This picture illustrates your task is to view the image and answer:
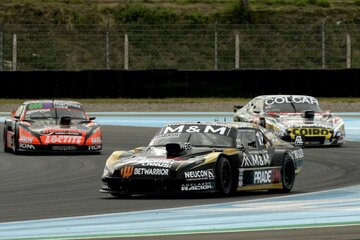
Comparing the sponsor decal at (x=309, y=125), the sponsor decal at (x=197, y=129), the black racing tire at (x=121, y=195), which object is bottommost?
the black racing tire at (x=121, y=195)

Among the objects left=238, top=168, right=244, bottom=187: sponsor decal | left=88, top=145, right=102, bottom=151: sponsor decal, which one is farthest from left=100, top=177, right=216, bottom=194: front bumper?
left=88, top=145, right=102, bottom=151: sponsor decal

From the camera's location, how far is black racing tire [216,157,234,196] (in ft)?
45.4

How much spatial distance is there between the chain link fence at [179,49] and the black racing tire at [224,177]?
76.4 feet

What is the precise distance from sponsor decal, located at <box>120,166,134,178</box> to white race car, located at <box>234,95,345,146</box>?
1022 centimetres

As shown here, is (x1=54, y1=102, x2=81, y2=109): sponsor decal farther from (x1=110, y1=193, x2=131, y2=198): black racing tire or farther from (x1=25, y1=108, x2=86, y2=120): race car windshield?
(x1=110, y1=193, x2=131, y2=198): black racing tire

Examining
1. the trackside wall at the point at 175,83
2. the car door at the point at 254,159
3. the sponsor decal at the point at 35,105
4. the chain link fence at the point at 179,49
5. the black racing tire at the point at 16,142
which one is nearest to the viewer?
the car door at the point at 254,159

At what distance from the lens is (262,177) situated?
48.2ft

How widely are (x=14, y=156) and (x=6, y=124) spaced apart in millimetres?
1862

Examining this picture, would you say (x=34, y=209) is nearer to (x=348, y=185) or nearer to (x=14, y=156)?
(x=348, y=185)

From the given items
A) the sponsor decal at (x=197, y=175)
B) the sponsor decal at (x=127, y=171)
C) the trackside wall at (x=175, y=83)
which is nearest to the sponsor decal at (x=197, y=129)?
the sponsor decal at (x=197, y=175)

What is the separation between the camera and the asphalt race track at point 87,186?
39.3 ft

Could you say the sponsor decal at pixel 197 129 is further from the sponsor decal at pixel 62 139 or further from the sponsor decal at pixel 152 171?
the sponsor decal at pixel 62 139

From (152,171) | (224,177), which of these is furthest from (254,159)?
(152,171)

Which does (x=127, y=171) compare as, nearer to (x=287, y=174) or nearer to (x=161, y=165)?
(x=161, y=165)
